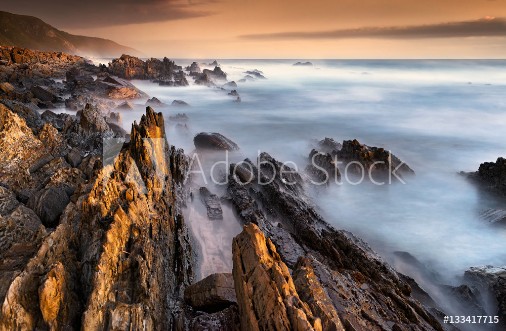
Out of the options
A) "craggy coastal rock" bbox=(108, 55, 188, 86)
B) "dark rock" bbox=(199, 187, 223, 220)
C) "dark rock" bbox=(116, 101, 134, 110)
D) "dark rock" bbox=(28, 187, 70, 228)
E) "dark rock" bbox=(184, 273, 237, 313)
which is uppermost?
"craggy coastal rock" bbox=(108, 55, 188, 86)

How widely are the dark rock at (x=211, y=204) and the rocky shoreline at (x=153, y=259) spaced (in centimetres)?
7

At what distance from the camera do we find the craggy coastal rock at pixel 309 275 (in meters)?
4.60

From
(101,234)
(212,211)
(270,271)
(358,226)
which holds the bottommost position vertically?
(358,226)

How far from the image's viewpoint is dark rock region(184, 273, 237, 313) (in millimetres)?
5852

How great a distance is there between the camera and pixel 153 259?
5516mm

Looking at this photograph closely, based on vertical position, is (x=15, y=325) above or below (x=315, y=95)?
below

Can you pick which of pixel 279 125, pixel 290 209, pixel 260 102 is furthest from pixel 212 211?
pixel 260 102

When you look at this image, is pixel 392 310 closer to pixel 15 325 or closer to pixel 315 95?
pixel 15 325

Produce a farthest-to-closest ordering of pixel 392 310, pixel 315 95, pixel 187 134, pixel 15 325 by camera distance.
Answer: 1. pixel 315 95
2. pixel 187 134
3. pixel 392 310
4. pixel 15 325

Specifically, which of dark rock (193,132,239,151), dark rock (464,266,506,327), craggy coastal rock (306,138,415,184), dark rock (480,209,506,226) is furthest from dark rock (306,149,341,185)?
dark rock (464,266,506,327)

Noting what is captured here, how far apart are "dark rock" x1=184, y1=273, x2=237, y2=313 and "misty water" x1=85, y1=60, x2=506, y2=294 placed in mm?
1629

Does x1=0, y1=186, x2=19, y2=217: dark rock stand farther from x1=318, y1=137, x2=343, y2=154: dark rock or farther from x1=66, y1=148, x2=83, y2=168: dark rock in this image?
x1=318, y1=137, x2=343, y2=154: dark rock

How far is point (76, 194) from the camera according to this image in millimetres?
6297

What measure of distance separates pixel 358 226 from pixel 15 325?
10293 mm
